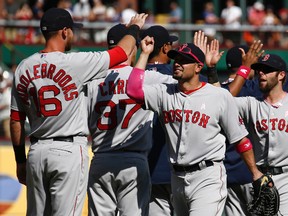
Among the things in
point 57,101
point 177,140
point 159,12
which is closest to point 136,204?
point 177,140

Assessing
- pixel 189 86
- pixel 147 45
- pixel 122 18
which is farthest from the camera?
pixel 122 18

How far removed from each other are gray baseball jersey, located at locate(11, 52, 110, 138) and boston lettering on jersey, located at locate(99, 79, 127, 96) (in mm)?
594

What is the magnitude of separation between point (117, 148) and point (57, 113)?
3.11ft

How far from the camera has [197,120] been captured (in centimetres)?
831

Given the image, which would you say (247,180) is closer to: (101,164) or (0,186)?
(101,164)

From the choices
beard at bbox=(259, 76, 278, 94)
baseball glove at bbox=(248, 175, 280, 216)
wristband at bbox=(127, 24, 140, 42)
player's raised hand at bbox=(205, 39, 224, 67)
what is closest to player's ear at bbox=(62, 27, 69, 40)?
wristband at bbox=(127, 24, 140, 42)

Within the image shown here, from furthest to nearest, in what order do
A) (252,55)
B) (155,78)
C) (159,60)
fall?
(159,60), (252,55), (155,78)

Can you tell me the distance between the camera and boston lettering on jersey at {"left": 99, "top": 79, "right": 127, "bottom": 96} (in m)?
8.79

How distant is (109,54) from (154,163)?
5.82 feet

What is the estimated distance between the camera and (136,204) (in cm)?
888

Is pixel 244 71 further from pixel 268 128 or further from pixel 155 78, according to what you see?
pixel 155 78

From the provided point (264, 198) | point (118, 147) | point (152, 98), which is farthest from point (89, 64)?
point (264, 198)

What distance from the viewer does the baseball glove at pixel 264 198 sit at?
28.3 feet

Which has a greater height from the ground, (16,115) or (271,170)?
(16,115)
